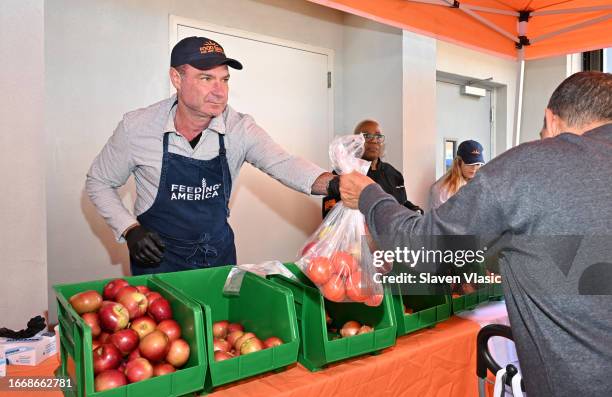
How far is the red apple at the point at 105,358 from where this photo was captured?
1174 mm

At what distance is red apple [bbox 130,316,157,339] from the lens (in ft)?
4.42

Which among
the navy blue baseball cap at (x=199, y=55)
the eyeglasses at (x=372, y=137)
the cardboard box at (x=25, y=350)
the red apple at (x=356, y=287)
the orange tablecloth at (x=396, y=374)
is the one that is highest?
the navy blue baseball cap at (x=199, y=55)

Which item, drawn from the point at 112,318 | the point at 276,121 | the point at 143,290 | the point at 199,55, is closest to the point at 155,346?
the point at 112,318

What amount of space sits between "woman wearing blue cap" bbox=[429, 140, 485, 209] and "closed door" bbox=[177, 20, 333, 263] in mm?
1103

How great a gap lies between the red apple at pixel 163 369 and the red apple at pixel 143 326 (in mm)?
125

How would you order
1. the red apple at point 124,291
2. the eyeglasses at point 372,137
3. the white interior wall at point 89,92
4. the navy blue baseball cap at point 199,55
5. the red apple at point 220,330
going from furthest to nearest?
the eyeglasses at point 372,137, the white interior wall at point 89,92, the navy blue baseball cap at point 199,55, the red apple at point 220,330, the red apple at point 124,291

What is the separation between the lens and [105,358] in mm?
1188

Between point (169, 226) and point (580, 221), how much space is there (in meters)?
1.63

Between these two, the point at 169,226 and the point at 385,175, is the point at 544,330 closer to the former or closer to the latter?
the point at 169,226

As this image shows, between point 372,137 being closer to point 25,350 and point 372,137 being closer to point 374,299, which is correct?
point 374,299

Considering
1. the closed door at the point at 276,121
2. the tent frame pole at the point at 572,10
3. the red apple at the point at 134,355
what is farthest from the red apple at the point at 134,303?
the tent frame pole at the point at 572,10

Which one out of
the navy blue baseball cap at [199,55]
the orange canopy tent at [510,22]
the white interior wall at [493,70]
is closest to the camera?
the navy blue baseball cap at [199,55]

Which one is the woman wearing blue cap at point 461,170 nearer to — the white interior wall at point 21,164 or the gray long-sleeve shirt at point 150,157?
the gray long-sleeve shirt at point 150,157

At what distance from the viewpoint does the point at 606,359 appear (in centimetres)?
101
